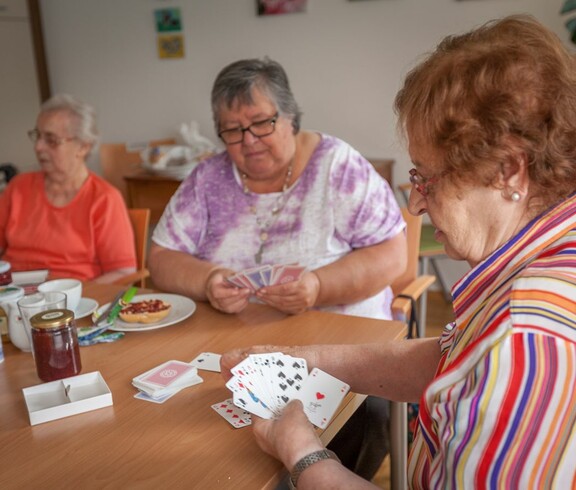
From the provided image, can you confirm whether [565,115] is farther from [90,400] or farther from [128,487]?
[90,400]

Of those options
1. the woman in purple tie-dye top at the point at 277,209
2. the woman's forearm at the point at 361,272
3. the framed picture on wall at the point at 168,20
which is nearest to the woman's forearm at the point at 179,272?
the woman in purple tie-dye top at the point at 277,209

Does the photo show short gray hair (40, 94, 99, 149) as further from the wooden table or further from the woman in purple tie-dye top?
the wooden table

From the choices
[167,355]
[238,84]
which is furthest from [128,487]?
[238,84]

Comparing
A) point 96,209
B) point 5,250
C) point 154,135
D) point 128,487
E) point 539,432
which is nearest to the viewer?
point 539,432

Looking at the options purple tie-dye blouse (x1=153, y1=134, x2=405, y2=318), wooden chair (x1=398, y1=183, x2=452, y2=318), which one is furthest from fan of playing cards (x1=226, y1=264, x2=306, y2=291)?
wooden chair (x1=398, y1=183, x2=452, y2=318)

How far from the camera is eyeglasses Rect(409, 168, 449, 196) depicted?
1.01m

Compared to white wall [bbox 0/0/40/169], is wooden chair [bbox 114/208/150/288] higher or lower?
lower

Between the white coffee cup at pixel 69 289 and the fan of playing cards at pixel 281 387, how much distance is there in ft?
2.28

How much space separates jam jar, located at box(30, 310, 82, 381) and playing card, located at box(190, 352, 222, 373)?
0.27 m

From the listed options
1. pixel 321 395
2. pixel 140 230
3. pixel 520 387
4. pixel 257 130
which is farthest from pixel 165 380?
pixel 140 230

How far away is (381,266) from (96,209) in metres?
1.31

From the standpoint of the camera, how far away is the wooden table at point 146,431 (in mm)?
1059

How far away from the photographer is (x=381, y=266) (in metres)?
2.01

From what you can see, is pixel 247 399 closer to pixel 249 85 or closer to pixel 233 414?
pixel 233 414
